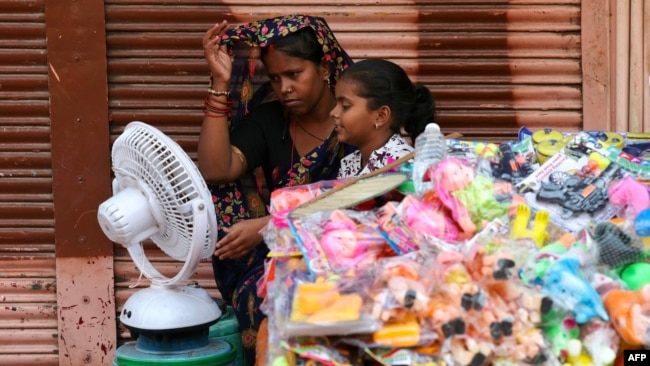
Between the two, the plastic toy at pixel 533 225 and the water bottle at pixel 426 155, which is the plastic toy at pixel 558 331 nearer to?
the plastic toy at pixel 533 225

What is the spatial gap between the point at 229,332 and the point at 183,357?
16.3 inches

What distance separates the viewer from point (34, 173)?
3729 mm

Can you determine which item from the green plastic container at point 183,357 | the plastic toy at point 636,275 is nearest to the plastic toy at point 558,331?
the plastic toy at point 636,275

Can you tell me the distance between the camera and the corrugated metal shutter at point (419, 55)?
12.2 feet

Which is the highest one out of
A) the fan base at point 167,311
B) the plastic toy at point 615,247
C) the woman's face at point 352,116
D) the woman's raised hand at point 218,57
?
the woman's raised hand at point 218,57

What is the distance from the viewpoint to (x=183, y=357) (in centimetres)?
279

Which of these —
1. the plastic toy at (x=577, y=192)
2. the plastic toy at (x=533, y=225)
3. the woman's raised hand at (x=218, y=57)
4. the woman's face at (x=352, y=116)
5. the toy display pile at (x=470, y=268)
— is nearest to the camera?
the toy display pile at (x=470, y=268)

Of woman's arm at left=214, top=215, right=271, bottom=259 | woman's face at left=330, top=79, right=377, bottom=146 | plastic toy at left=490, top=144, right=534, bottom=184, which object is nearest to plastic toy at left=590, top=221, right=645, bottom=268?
plastic toy at left=490, top=144, right=534, bottom=184

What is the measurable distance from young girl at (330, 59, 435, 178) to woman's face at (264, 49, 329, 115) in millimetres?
182

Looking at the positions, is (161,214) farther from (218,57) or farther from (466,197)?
(466,197)

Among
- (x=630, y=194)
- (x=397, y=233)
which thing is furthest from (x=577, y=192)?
(x=397, y=233)

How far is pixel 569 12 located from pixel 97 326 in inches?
91.7

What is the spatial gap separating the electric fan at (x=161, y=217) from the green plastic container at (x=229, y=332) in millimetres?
260

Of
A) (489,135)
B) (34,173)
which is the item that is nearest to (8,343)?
(34,173)
